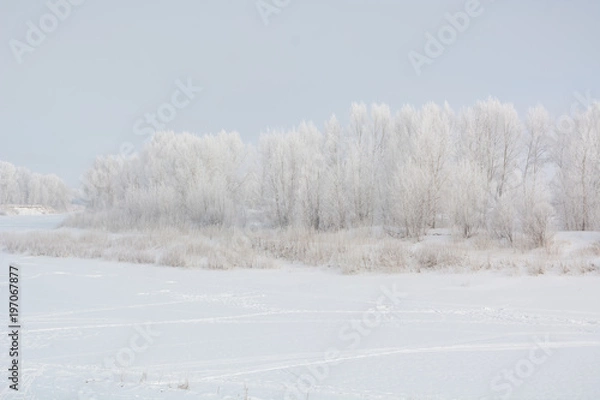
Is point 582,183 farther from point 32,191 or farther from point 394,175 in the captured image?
point 32,191

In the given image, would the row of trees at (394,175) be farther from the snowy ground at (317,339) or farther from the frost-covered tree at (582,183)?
the snowy ground at (317,339)

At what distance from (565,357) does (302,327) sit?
3.26m

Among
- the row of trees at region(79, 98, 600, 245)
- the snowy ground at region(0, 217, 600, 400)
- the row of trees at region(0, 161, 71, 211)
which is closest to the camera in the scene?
the snowy ground at region(0, 217, 600, 400)

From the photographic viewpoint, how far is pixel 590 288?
8414 mm

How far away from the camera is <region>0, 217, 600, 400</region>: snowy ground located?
404cm

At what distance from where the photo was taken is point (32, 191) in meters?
66.5

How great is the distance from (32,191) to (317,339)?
239 feet

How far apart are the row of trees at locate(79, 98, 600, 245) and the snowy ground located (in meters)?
6.82

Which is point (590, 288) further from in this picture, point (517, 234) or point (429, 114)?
point (429, 114)

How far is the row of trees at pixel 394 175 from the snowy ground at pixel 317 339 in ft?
22.4

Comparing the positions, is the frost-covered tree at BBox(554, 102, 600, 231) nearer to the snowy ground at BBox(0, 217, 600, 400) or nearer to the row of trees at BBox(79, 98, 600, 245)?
the row of trees at BBox(79, 98, 600, 245)

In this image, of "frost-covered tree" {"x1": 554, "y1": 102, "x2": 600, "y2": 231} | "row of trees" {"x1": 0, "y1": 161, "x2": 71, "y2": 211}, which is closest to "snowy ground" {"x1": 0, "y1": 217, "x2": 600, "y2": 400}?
"frost-covered tree" {"x1": 554, "y1": 102, "x2": 600, "y2": 231}

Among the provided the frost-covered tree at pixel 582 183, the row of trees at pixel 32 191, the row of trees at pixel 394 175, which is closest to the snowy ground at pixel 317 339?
the row of trees at pixel 394 175

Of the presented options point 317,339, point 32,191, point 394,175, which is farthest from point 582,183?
point 32,191
